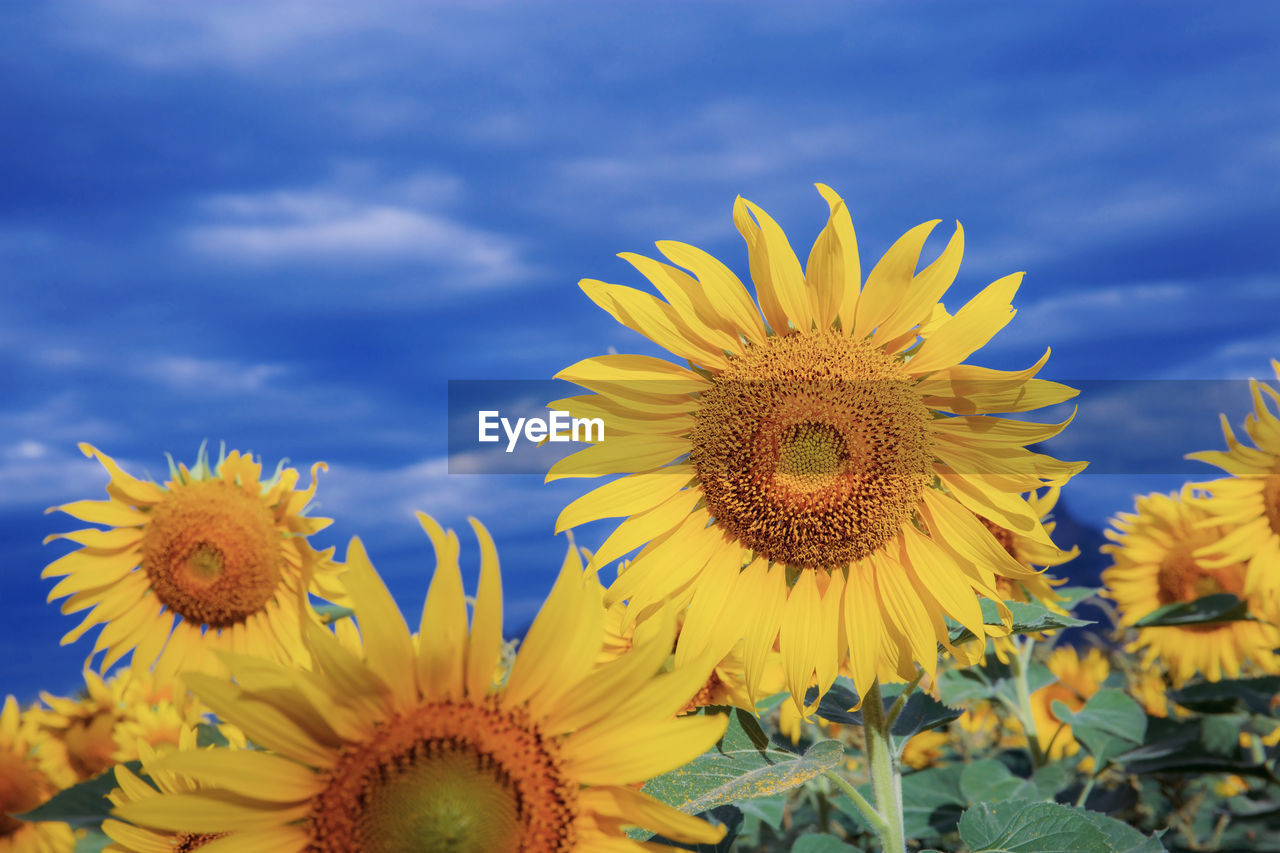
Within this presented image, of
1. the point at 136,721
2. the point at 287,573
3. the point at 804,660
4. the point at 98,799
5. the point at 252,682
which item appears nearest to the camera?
the point at 252,682

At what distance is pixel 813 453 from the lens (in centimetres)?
258

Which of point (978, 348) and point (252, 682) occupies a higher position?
point (978, 348)

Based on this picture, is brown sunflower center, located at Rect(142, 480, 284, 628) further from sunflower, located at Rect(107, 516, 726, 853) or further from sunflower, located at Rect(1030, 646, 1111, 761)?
sunflower, located at Rect(1030, 646, 1111, 761)

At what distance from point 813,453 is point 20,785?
17.5 feet

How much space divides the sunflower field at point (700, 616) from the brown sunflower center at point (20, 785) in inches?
39.1

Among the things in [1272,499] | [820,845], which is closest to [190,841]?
[820,845]

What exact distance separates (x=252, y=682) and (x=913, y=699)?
2.03m

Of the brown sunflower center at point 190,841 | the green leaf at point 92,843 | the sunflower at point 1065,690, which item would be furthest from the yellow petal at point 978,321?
the green leaf at point 92,843

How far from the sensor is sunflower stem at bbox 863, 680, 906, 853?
2305mm

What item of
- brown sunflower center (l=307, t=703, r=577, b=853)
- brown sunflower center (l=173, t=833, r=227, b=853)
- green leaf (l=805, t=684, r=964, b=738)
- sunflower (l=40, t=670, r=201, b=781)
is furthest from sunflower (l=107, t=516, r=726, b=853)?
sunflower (l=40, t=670, r=201, b=781)

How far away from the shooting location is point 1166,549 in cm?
575

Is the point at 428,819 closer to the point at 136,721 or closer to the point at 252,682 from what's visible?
the point at 252,682

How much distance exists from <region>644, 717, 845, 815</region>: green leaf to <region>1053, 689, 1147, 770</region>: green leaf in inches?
120

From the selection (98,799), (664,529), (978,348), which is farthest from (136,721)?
(978,348)
